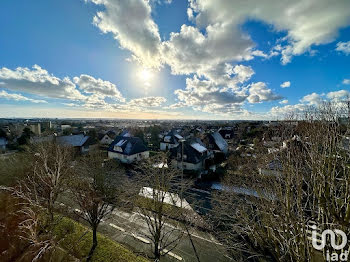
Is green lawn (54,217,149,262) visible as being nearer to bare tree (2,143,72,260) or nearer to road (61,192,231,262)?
road (61,192,231,262)

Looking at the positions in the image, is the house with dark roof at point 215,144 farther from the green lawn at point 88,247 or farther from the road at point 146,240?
the green lawn at point 88,247

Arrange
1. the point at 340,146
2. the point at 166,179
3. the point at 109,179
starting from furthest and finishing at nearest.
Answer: the point at 109,179
the point at 166,179
the point at 340,146

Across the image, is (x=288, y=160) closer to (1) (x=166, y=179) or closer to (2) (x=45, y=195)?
(1) (x=166, y=179)

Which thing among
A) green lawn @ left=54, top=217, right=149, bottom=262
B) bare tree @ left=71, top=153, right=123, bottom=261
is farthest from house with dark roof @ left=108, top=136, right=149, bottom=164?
green lawn @ left=54, top=217, right=149, bottom=262

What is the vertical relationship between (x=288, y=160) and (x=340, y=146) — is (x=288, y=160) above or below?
below

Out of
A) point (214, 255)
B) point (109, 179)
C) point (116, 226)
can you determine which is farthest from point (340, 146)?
point (109, 179)
